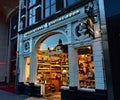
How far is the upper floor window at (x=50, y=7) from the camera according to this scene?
11.8m

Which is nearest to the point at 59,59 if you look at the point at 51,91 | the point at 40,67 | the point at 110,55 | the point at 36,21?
the point at 40,67

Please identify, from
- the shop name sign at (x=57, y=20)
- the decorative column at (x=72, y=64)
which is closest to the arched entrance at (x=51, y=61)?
the shop name sign at (x=57, y=20)

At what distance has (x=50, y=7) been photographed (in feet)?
39.8

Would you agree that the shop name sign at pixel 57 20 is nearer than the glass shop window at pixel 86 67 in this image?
No

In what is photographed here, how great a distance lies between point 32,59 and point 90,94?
19.1 feet

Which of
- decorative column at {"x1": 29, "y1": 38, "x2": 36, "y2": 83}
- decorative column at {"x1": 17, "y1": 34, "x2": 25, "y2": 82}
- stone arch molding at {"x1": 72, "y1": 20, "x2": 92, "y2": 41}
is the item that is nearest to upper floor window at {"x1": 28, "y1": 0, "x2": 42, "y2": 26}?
decorative column at {"x1": 17, "y1": 34, "x2": 25, "y2": 82}

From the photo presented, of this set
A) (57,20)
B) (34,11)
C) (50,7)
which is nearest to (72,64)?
(57,20)

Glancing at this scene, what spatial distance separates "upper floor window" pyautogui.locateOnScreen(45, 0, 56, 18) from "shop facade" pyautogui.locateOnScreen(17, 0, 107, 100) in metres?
0.75

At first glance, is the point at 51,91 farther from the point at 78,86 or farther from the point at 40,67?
the point at 78,86

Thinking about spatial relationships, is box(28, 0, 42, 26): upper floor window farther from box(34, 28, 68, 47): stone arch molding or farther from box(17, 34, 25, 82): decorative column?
box(17, 34, 25, 82): decorative column

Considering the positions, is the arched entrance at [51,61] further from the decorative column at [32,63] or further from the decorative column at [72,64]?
the decorative column at [72,64]

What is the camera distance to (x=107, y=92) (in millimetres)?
7699

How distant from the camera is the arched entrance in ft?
37.5

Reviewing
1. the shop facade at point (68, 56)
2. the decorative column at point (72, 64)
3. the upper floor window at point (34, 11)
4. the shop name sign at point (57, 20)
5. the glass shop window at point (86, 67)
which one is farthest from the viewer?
the upper floor window at point (34, 11)
